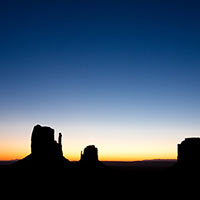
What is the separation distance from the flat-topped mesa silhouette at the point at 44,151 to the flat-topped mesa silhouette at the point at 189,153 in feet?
166

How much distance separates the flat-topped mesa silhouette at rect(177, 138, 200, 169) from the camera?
10462 centimetres

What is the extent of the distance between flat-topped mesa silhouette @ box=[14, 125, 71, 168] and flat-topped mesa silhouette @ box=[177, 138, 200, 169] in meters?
50.6

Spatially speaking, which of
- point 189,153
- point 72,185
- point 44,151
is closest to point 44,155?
point 44,151

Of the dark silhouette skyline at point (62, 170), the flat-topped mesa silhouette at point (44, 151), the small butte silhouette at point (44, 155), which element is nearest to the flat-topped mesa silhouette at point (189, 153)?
the dark silhouette skyline at point (62, 170)

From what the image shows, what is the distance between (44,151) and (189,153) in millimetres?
62555

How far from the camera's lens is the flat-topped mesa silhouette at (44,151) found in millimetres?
90894

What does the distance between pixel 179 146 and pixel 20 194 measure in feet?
252

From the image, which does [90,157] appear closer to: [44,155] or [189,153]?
[44,155]

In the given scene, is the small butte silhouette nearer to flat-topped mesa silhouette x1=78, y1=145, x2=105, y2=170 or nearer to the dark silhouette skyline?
the dark silhouette skyline

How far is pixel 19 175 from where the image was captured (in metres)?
78.9

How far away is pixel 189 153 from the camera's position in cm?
10850

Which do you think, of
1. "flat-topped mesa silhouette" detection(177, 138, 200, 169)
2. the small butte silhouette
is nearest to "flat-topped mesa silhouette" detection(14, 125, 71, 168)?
the small butte silhouette

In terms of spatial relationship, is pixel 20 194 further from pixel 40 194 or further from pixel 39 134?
pixel 39 134

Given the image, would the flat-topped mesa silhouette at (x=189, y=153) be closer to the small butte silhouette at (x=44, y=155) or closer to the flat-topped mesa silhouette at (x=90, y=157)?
the flat-topped mesa silhouette at (x=90, y=157)
